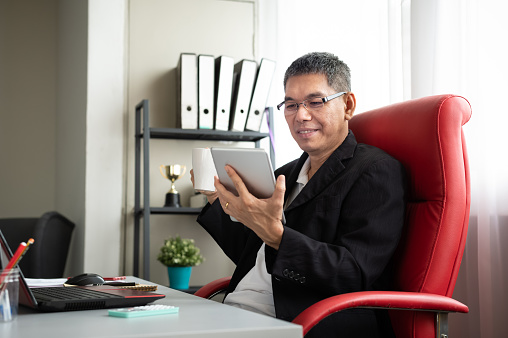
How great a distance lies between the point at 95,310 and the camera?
1.01 meters

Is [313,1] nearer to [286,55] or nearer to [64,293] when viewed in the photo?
[286,55]

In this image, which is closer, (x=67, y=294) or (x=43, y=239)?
(x=67, y=294)

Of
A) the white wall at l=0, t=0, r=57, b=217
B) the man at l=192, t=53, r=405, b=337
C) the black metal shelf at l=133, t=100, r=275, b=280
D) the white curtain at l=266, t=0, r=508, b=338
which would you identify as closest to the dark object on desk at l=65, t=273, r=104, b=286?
the man at l=192, t=53, r=405, b=337

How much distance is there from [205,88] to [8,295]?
7.22ft

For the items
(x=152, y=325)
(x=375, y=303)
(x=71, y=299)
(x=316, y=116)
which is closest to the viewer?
(x=152, y=325)

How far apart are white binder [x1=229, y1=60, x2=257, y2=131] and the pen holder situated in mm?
2246

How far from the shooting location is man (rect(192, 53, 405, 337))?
131 centimetres

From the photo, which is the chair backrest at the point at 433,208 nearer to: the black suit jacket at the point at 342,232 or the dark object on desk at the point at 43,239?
the black suit jacket at the point at 342,232

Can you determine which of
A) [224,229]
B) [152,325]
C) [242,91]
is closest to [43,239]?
[242,91]

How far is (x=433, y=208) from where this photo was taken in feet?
4.64

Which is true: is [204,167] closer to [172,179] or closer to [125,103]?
[172,179]

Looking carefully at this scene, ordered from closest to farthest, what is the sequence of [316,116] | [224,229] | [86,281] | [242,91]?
1. [86,281]
2. [316,116]
3. [224,229]
4. [242,91]

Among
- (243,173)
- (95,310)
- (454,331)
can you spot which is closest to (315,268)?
(243,173)

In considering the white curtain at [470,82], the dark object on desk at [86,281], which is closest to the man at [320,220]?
the dark object on desk at [86,281]
